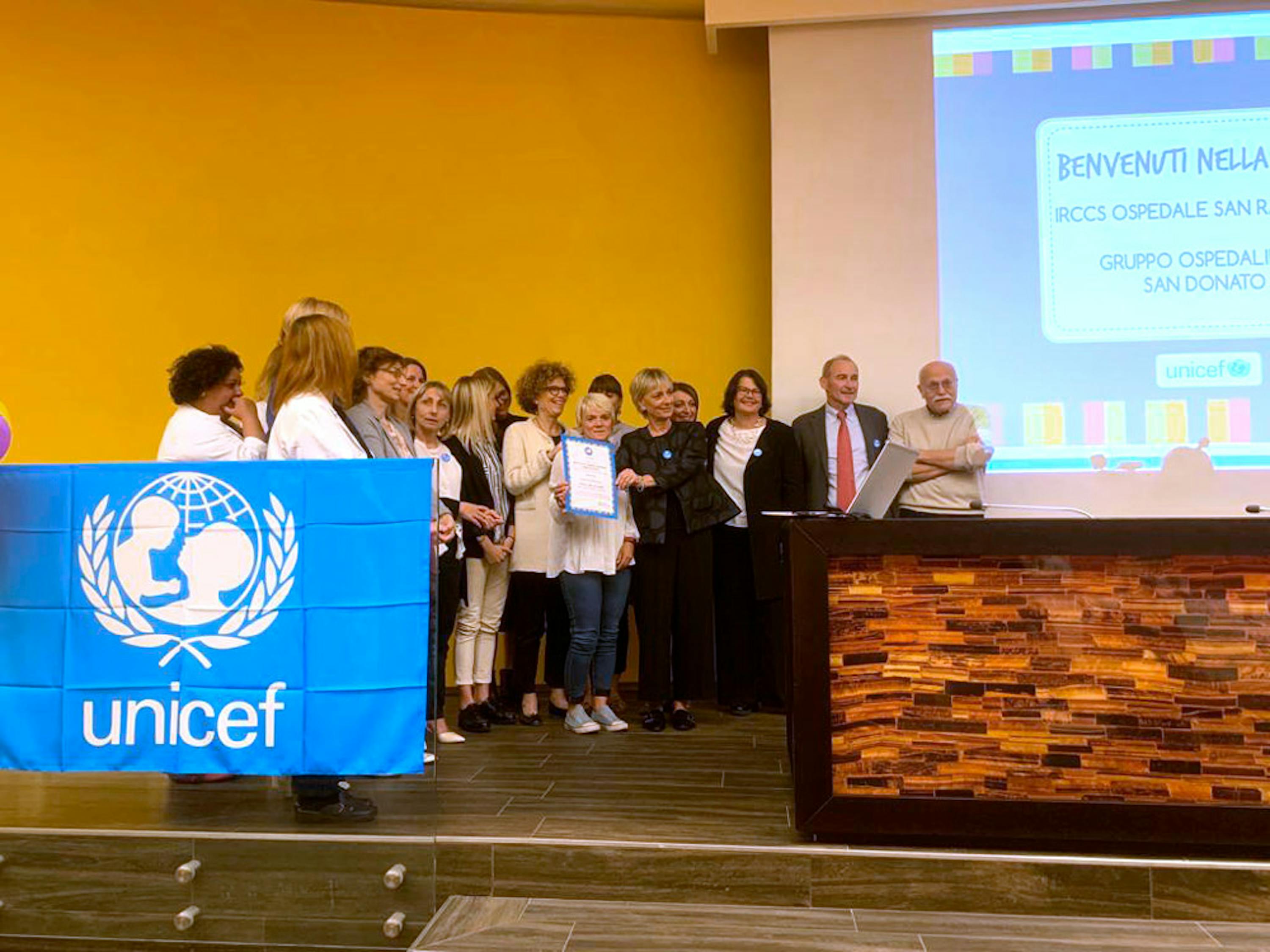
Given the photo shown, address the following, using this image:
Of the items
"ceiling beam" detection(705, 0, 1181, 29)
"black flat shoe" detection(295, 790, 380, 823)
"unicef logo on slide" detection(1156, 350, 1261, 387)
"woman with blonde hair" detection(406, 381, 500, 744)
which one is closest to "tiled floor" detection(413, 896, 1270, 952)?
"black flat shoe" detection(295, 790, 380, 823)

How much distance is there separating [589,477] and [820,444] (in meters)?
1.15

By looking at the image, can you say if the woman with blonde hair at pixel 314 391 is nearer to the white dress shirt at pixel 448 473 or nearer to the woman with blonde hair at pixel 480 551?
the white dress shirt at pixel 448 473

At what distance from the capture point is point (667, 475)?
384 centimetres

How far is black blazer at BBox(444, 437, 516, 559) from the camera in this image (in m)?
3.78

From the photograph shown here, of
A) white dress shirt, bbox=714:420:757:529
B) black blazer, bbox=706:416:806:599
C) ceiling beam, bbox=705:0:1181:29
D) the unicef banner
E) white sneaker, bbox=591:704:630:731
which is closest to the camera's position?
the unicef banner

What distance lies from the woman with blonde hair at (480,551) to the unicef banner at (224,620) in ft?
4.31

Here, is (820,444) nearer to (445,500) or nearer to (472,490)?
(472,490)

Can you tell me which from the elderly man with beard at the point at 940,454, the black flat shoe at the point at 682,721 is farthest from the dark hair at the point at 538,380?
the elderly man with beard at the point at 940,454

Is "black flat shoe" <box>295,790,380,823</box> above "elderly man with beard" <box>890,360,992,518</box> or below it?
below

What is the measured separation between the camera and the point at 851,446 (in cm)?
428

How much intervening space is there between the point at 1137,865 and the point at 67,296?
16.0 feet

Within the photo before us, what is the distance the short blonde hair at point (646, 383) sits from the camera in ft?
12.8

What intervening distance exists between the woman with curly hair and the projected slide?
183 cm

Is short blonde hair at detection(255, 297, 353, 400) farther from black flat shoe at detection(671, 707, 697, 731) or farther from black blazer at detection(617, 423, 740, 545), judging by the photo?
black flat shoe at detection(671, 707, 697, 731)
